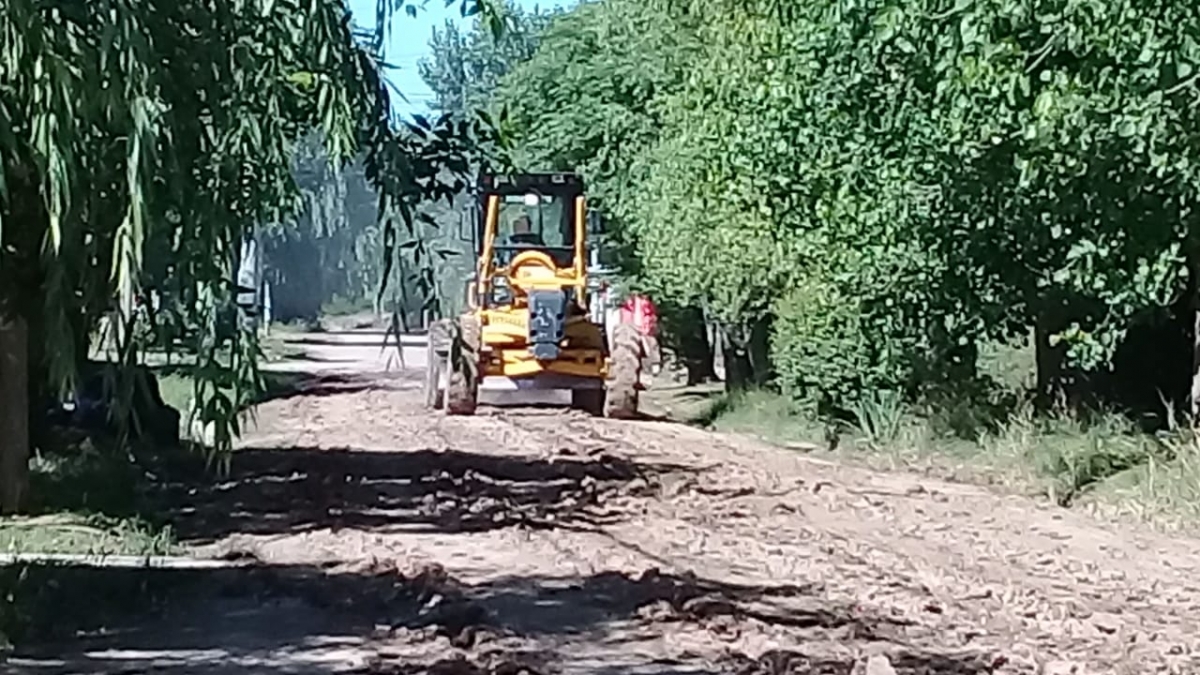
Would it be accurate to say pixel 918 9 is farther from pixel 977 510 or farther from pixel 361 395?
pixel 361 395

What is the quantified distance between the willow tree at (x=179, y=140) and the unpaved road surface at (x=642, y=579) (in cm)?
406

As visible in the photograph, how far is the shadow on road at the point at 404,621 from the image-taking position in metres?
11.3

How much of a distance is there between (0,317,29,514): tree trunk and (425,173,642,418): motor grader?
12644 mm

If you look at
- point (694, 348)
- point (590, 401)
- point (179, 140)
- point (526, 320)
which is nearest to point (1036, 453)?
point (526, 320)

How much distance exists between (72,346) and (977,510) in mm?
13725

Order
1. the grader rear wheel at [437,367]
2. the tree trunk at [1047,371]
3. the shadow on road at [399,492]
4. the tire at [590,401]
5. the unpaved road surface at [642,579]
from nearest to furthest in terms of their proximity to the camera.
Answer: the unpaved road surface at [642,579]
the shadow on road at [399,492]
the tree trunk at [1047,371]
the grader rear wheel at [437,367]
the tire at [590,401]

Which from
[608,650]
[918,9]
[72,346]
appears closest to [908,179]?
[918,9]

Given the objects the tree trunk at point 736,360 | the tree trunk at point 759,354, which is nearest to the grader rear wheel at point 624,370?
the tree trunk at point 759,354

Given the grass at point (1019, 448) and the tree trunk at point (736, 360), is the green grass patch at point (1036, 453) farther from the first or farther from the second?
the tree trunk at point (736, 360)

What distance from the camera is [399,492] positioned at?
21.1m

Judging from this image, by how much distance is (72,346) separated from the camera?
21.7ft

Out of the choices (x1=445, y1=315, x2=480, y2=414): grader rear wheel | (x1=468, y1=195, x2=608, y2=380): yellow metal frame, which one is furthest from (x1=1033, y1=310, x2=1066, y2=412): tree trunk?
(x1=445, y1=315, x2=480, y2=414): grader rear wheel

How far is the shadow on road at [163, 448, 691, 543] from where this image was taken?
60.3ft

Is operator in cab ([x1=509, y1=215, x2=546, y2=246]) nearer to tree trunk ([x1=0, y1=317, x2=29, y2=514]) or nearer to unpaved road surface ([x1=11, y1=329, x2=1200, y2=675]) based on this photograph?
unpaved road surface ([x1=11, y1=329, x2=1200, y2=675])
